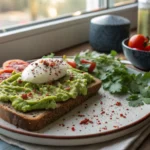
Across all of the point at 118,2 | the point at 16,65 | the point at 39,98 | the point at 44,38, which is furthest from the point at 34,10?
the point at 39,98

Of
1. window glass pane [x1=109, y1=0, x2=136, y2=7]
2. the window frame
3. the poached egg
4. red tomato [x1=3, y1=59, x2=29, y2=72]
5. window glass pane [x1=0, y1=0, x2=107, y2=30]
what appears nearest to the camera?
the poached egg

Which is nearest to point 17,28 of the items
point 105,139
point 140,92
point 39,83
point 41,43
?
point 41,43

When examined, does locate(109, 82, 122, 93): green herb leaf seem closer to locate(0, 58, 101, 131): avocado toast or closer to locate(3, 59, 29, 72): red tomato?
locate(0, 58, 101, 131): avocado toast

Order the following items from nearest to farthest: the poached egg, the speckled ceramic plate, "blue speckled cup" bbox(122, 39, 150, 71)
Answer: the speckled ceramic plate
the poached egg
"blue speckled cup" bbox(122, 39, 150, 71)

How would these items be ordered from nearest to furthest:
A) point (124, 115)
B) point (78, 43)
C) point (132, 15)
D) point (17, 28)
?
1. point (124, 115)
2. point (17, 28)
3. point (78, 43)
4. point (132, 15)

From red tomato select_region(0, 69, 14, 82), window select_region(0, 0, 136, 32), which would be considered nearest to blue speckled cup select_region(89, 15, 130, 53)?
window select_region(0, 0, 136, 32)

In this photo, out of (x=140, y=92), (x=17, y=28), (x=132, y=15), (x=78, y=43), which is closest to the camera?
(x=140, y=92)

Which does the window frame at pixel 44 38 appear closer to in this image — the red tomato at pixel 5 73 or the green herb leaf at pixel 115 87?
the red tomato at pixel 5 73

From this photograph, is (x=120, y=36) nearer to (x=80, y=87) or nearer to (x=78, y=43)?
(x=78, y=43)
